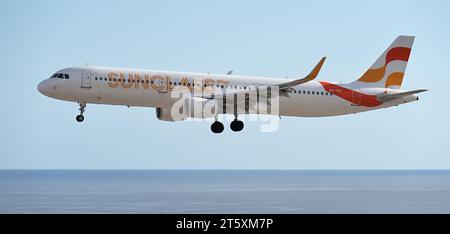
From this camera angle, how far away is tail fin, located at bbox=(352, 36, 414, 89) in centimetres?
6212

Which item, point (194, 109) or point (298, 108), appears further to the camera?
point (298, 108)

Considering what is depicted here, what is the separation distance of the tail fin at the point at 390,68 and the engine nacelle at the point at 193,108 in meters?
14.7

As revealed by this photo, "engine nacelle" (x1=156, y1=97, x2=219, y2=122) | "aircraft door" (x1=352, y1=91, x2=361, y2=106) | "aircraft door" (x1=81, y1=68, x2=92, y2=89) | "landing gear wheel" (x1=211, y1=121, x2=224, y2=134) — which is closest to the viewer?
"aircraft door" (x1=81, y1=68, x2=92, y2=89)

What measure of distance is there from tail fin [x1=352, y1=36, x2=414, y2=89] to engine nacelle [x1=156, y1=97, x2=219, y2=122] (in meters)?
14.7

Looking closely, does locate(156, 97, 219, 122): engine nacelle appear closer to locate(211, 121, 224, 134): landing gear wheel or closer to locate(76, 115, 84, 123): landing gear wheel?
locate(211, 121, 224, 134): landing gear wheel

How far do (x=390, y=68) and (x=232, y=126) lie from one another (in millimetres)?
16172

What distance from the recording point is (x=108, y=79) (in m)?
51.8

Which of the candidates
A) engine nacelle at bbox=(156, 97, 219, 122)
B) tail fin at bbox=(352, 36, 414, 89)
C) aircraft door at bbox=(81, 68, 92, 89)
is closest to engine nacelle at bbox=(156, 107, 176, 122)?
engine nacelle at bbox=(156, 97, 219, 122)

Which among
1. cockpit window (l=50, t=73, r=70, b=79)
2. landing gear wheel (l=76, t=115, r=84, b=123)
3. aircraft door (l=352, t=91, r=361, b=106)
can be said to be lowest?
landing gear wheel (l=76, t=115, r=84, b=123)

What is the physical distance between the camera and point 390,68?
2507 inches

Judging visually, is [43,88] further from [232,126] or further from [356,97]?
[356,97]
